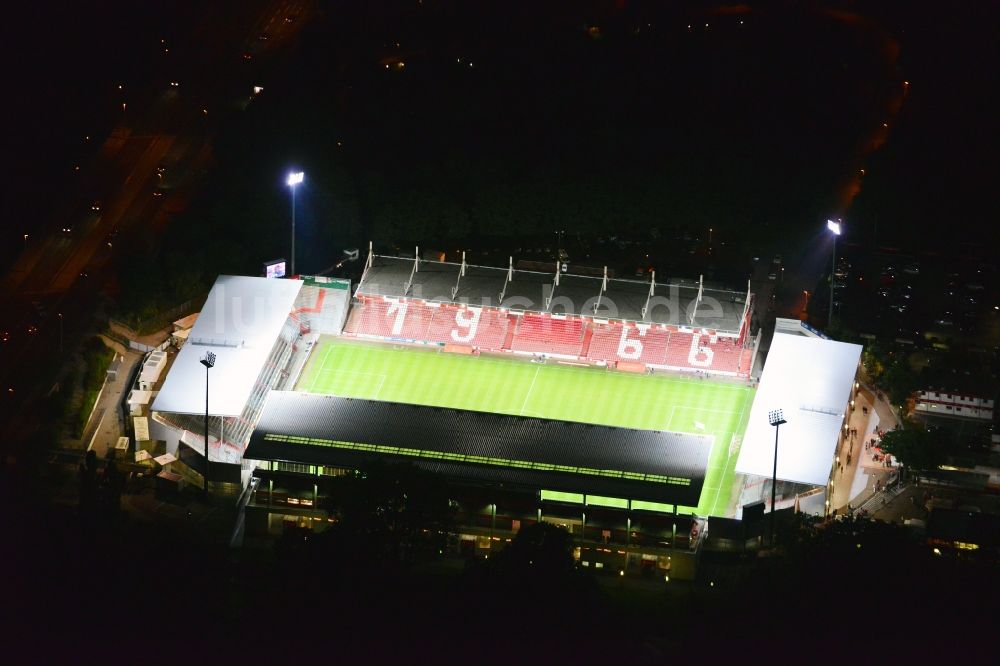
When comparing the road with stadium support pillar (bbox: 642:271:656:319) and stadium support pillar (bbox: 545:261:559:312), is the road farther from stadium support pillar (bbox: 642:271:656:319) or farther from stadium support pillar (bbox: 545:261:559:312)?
stadium support pillar (bbox: 642:271:656:319)

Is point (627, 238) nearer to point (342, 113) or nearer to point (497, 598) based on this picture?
point (342, 113)

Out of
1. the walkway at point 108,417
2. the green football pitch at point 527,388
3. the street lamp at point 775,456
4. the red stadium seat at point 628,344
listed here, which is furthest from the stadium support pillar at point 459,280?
the street lamp at point 775,456

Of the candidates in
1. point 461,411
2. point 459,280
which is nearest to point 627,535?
point 461,411

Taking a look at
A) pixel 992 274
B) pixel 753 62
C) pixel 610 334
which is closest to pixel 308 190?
pixel 610 334

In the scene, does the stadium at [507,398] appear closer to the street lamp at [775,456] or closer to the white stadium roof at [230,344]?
the white stadium roof at [230,344]

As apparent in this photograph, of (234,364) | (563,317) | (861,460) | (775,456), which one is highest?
(563,317)

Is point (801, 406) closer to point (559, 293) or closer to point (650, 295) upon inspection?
point (650, 295)

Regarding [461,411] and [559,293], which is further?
[559,293]
